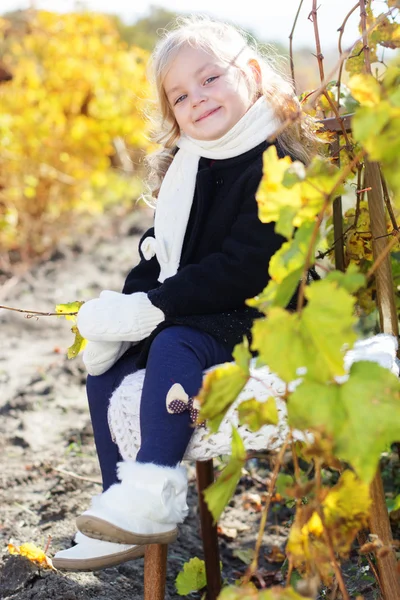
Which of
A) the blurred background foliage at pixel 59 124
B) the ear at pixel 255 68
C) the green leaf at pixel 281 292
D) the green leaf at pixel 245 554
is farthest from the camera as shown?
the blurred background foliage at pixel 59 124

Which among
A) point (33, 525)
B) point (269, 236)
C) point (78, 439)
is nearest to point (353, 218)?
point (269, 236)

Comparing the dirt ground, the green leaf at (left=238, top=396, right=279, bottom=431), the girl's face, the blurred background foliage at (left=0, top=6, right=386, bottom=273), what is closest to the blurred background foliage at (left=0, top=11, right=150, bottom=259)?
the blurred background foliage at (left=0, top=6, right=386, bottom=273)

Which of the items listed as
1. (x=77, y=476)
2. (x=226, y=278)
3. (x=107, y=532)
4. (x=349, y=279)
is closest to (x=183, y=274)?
(x=226, y=278)

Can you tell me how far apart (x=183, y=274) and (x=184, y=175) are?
0.35 metres

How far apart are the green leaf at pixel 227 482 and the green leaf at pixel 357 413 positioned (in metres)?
0.12

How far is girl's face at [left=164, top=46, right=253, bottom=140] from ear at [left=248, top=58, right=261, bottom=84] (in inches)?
3.3

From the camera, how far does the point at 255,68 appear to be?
1941 mm

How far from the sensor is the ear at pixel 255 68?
193cm

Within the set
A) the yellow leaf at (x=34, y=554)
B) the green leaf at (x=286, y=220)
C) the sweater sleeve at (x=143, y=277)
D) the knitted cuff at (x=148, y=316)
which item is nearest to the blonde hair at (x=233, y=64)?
the sweater sleeve at (x=143, y=277)

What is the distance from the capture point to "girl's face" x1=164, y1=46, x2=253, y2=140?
1810 millimetres

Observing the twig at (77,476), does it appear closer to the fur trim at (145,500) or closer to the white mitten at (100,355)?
the white mitten at (100,355)

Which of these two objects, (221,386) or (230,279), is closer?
(221,386)

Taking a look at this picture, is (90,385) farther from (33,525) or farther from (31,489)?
(31,489)

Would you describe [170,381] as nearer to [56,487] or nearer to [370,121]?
[370,121]
